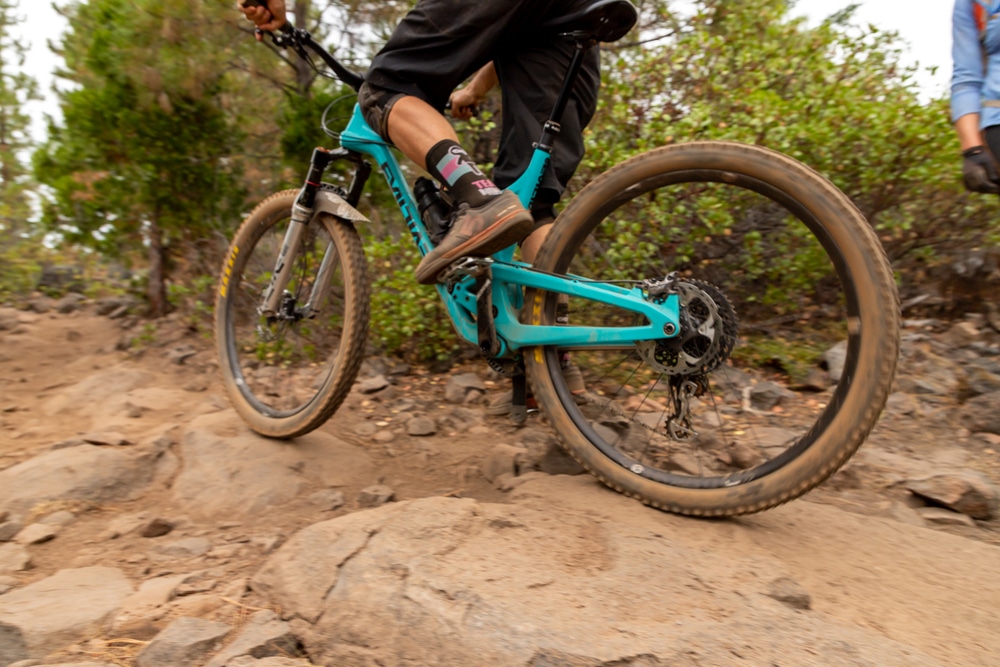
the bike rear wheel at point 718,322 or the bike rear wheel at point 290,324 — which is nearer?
the bike rear wheel at point 718,322

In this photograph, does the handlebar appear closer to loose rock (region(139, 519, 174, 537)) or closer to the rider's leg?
the rider's leg

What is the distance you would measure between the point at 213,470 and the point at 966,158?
9.95 ft

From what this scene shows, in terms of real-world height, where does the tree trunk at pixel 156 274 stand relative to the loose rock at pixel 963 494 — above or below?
above

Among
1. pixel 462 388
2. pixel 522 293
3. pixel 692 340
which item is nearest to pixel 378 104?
pixel 522 293

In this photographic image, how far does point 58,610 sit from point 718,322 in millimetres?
1855

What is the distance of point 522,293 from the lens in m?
2.23

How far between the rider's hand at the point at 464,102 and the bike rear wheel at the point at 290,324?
2.21ft

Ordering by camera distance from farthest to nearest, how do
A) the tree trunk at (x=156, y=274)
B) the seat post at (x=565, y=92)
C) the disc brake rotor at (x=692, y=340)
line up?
the tree trunk at (x=156, y=274)
the seat post at (x=565, y=92)
the disc brake rotor at (x=692, y=340)

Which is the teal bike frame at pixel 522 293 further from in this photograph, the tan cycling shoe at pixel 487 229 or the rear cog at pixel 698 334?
the tan cycling shoe at pixel 487 229

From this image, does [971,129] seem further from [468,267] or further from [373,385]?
[373,385]

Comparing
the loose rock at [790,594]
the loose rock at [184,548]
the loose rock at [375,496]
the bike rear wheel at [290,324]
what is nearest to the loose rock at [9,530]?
the loose rock at [184,548]

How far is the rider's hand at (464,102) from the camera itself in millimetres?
2674

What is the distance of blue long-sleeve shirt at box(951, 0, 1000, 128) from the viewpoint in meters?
2.32

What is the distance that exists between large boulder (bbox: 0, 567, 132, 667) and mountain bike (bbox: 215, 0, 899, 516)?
0.93 m
